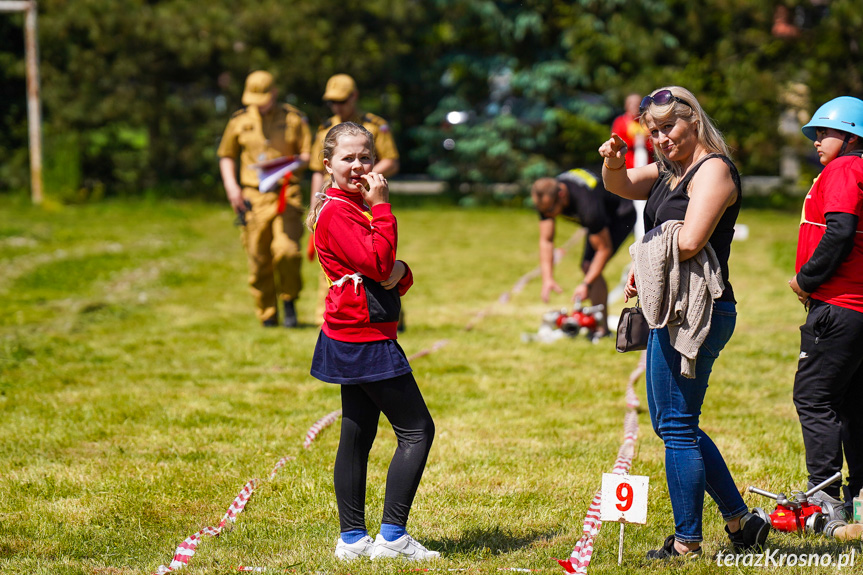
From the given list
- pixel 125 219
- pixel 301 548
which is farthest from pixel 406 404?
pixel 125 219

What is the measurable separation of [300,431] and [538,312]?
508 centimetres

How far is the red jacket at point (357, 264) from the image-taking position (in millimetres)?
3689

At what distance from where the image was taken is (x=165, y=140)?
24.3m

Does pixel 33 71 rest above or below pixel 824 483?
above

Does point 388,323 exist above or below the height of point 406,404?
above

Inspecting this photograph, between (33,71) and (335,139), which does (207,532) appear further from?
(33,71)

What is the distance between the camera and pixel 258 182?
9.51 m

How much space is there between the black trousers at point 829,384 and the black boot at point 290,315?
6.10 m

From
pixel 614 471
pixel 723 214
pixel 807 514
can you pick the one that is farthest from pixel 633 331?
pixel 614 471

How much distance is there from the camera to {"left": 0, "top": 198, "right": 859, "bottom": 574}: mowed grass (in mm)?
4328

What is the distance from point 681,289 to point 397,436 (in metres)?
1.21

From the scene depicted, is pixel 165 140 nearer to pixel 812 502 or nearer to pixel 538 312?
pixel 538 312

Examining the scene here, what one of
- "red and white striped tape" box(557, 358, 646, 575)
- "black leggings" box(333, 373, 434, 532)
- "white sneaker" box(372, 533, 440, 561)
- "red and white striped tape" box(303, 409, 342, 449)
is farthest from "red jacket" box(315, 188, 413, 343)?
"red and white striped tape" box(303, 409, 342, 449)

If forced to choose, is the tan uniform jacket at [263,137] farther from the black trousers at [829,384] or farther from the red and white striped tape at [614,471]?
the black trousers at [829,384]
